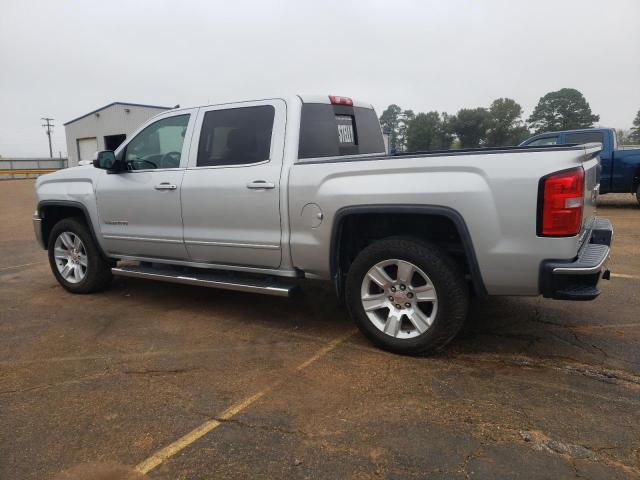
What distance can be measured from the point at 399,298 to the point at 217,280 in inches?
65.9

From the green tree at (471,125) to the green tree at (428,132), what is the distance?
2.57 feet

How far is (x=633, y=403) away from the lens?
2.93 metres

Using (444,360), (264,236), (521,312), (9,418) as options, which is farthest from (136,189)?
(521,312)

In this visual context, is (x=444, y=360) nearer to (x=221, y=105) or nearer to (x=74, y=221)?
(x=221, y=105)

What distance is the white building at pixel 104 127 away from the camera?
35.6 meters

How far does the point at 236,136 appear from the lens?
443 cm

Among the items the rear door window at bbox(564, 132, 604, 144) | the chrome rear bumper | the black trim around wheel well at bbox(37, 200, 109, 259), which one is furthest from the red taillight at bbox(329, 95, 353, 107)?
the rear door window at bbox(564, 132, 604, 144)

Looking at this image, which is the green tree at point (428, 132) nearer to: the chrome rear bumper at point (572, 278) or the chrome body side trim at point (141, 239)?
the chrome body side trim at point (141, 239)

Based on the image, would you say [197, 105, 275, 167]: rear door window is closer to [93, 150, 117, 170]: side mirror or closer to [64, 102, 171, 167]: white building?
[93, 150, 117, 170]: side mirror

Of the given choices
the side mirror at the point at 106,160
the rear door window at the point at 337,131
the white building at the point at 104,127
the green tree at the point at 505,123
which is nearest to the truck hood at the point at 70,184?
the side mirror at the point at 106,160

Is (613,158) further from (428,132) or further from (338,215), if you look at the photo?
(428,132)

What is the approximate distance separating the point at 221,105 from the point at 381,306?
2.32 meters

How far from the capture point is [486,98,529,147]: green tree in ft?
106

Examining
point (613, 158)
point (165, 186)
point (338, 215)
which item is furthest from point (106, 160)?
point (613, 158)
